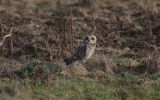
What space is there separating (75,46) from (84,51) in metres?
1.64

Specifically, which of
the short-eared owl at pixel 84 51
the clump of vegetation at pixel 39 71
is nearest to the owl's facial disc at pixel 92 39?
the short-eared owl at pixel 84 51

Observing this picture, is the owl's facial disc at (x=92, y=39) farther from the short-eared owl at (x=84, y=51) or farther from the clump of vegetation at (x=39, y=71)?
the clump of vegetation at (x=39, y=71)

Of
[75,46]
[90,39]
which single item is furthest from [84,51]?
[75,46]

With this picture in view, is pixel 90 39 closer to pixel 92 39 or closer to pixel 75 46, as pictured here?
pixel 92 39

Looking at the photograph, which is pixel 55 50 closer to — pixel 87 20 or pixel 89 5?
pixel 87 20

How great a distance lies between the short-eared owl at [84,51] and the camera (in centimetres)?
1355

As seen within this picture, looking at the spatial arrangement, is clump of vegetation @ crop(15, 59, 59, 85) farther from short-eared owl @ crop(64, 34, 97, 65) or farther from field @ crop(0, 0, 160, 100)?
short-eared owl @ crop(64, 34, 97, 65)

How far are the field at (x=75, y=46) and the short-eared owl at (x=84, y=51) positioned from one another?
0.14m

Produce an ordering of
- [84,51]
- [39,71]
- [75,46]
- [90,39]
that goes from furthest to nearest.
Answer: [75,46], [90,39], [84,51], [39,71]

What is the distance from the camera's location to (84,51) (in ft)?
45.3

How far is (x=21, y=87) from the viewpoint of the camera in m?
12.3

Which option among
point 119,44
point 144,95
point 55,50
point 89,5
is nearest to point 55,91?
point 144,95

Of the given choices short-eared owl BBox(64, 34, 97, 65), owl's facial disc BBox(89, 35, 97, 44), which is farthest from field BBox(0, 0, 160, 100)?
owl's facial disc BBox(89, 35, 97, 44)

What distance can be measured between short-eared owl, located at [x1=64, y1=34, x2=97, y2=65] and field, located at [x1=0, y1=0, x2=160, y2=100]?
0.14m
